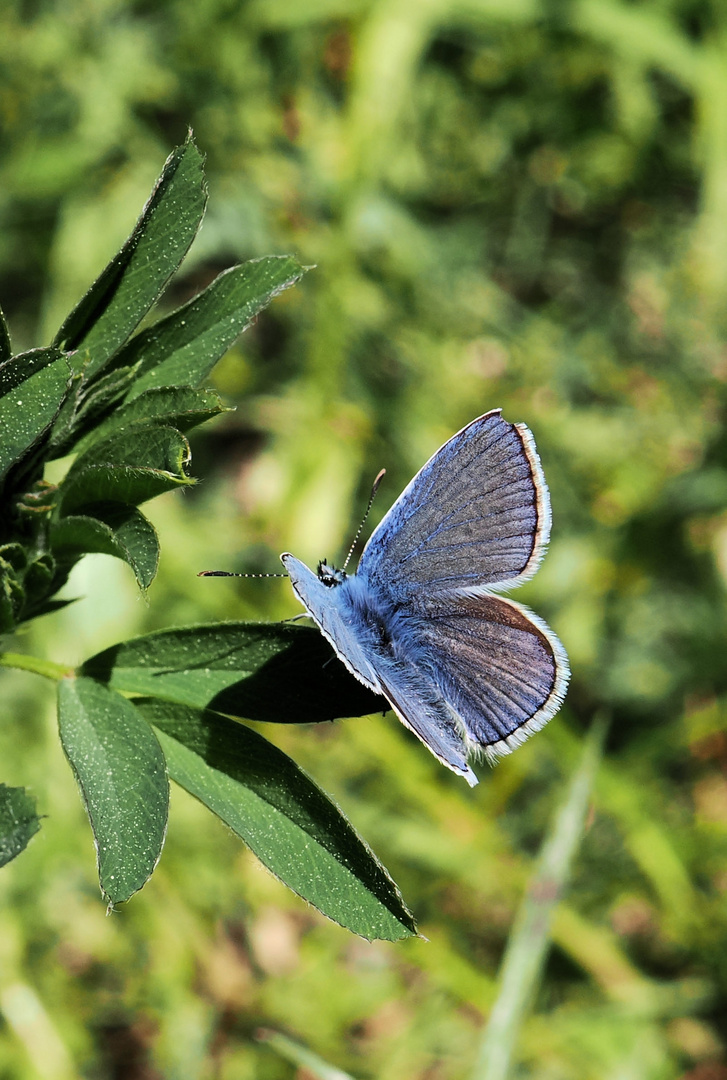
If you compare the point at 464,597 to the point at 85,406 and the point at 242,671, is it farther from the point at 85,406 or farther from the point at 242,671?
the point at 85,406

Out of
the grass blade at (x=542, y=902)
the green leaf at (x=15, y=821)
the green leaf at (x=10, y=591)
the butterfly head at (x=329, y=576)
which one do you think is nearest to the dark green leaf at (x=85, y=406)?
the green leaf at (x=10, y=591)

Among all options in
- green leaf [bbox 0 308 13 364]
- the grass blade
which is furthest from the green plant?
the grass blade

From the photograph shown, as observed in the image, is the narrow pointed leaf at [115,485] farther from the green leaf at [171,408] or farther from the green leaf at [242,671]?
the green leaf at [242,671]

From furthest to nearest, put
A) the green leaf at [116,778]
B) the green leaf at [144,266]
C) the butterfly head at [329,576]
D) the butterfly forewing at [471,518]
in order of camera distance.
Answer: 1. the butterfly head at [329,576]
2. the butterfly forewing at [471,518]
3. the green leaf at [144,266]
4. the green leaf at [116,778]

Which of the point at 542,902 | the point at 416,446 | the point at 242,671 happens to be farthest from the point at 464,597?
the point at 416,446

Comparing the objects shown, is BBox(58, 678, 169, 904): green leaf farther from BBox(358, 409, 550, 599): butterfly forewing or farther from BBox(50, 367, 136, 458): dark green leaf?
BBox(358, 409, 550, 599): butterfly forewing

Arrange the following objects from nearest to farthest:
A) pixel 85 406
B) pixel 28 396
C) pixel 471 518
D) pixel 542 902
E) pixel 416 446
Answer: pixel 28 396 < pixel 85 406 < pixel 471 518 < pixel 542 902 < pixel 416 446

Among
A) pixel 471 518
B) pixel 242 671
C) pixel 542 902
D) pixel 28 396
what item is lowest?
pixel 542 902
